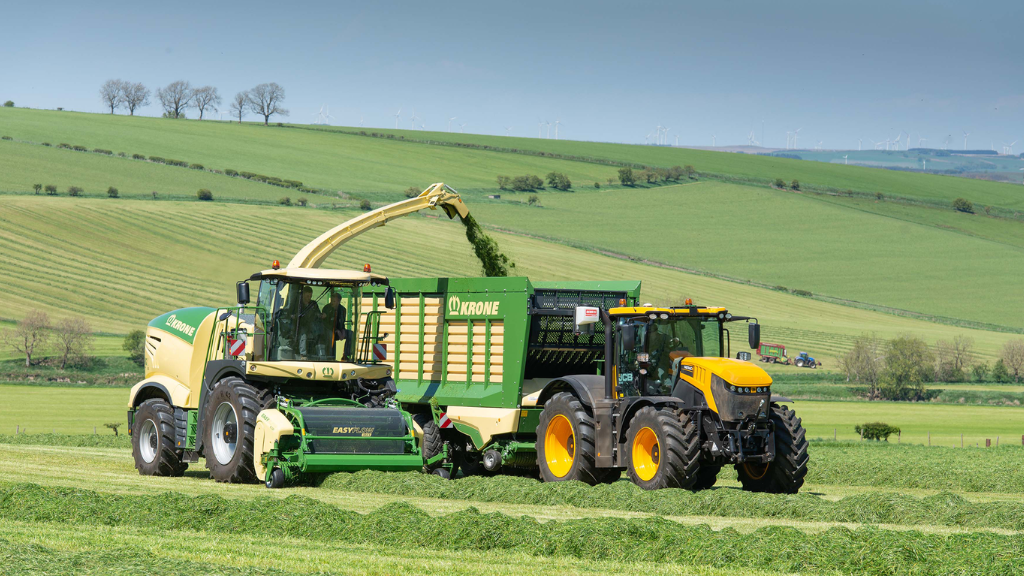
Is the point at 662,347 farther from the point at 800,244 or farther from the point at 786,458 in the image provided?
the point at 800,244

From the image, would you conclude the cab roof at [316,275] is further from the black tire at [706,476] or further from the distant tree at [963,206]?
the distant tree at [963,206]

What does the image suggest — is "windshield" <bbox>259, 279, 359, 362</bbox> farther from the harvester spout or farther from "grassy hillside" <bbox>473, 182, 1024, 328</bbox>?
"grassy hillside" <bbox>473, 182, 1024, 328</bbox>

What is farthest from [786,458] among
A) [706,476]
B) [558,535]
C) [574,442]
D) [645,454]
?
[558,535]

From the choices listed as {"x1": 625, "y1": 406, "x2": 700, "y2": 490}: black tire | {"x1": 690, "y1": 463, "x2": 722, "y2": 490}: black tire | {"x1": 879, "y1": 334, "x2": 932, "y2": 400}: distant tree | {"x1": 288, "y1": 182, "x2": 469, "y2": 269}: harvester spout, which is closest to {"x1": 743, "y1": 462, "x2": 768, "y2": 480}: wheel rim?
{"x1": 690, "y1": 463, "x2": 722, "y2": 490}: black tire

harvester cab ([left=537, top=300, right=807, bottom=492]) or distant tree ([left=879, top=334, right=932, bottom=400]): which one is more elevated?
harvester cab ([left=537, top=300, right=807, bottom=492])

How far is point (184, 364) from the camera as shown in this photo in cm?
1781

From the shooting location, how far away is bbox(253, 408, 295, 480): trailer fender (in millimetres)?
14664

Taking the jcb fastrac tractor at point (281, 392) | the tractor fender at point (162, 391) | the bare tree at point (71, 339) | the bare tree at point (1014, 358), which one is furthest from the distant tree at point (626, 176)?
the tractor fender at point (162, 391)

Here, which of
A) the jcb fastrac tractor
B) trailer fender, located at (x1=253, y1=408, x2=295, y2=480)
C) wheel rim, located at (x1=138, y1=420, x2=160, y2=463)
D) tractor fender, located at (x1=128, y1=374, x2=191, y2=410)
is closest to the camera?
trailer fender, located at (x1=253, y1=408, x2=295, y2=480)

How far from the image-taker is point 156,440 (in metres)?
17.8

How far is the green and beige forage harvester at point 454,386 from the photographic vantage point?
14.3m

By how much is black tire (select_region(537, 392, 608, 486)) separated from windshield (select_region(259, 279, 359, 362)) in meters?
3.31

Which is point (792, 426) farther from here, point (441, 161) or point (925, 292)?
point (441, 161)

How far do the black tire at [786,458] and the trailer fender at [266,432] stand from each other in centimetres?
663
